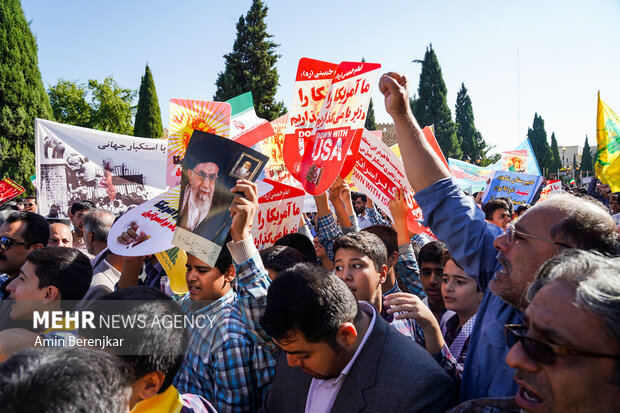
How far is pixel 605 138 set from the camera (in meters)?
6.68

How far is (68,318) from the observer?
231 cm

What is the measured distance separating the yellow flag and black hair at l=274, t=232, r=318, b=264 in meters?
4.62

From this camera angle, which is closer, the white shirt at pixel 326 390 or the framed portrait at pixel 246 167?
the white shirt at pixel 326 390

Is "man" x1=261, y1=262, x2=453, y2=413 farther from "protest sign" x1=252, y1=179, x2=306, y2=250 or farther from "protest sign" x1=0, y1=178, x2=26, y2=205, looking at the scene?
"protest sign" x1=0, y1=178, x2=26, y2=205

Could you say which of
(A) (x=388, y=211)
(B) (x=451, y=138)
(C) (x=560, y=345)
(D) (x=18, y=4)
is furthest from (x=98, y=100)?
(C) (x=560, y=345)

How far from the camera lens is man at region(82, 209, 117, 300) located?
2.98 metres

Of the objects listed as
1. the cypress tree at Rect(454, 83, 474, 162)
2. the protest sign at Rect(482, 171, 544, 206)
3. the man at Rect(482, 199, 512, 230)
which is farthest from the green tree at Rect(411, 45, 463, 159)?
the man at Rect(482, 199, 512, 230)

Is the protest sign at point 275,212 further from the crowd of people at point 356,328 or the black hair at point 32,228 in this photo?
the black hair at point 32,228

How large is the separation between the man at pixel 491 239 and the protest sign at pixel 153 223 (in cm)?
153

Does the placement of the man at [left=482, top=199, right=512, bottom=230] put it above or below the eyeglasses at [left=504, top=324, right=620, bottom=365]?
below

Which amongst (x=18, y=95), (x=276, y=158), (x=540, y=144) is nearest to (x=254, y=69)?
(x=18, y=95)

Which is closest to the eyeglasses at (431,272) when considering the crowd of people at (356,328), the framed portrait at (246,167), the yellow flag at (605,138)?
the crowd of people at (356,328)

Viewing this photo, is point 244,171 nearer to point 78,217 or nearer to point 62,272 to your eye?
point 62,272

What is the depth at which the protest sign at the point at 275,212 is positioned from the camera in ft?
11.2
